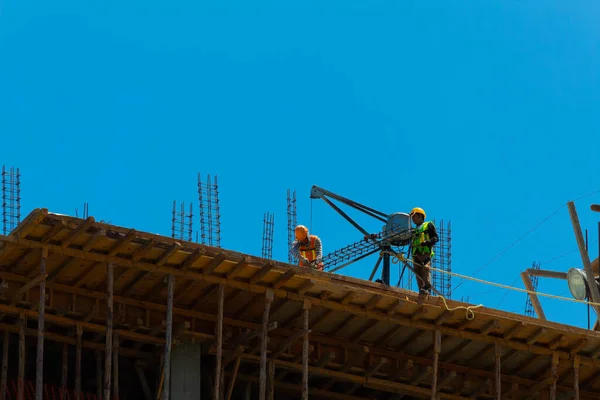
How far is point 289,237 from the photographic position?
4191 centimetres

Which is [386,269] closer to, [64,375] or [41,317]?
[64,375]

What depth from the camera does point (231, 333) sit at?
3419cm

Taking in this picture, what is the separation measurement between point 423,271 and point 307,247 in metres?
2.91

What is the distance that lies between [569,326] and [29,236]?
12.4 m

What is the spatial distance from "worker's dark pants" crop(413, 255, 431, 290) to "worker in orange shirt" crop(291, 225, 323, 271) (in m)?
2.34

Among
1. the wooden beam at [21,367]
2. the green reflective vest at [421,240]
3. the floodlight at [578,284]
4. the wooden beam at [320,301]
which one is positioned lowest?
the wooden beam at [21,367]

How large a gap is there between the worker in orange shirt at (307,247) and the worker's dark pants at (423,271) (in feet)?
7.69

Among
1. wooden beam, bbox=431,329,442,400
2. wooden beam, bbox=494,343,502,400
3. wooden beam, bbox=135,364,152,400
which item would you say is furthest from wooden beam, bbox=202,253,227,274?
wooden beam, bbox=494,343,502,400

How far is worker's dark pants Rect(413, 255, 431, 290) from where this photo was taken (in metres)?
35.5

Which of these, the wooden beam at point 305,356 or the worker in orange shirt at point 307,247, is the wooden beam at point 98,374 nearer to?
the wooden beam at point 305,356

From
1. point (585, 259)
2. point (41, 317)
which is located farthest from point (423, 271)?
point (41, 317)

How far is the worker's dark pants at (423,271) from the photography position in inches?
1398

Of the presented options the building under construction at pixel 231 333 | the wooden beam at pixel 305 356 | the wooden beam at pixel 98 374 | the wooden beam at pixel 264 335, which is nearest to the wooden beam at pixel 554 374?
the building under construction at pixel 231 333

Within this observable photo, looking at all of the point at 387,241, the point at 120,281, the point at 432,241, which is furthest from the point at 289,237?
the point at 120,281
